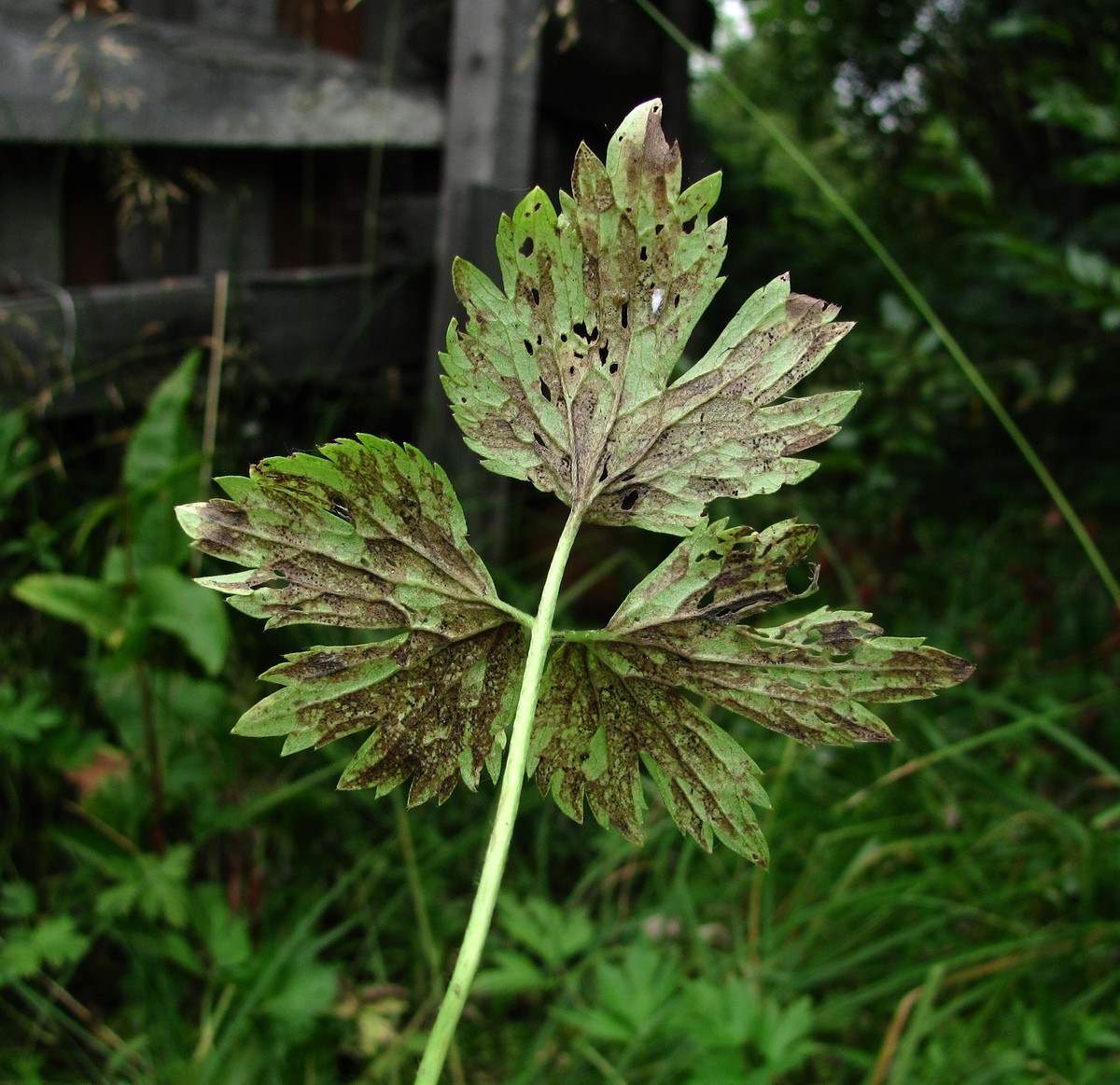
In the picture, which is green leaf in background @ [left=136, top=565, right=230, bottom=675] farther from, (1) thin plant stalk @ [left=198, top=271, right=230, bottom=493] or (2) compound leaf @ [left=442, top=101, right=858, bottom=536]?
(2) compound leaf @ [left=442, top=101, right=858, bottom=536]

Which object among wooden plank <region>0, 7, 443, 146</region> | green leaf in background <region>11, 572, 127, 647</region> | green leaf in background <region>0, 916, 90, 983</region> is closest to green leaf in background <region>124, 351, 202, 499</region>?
green leaf in background <region>11, 572, 127, 647</region>

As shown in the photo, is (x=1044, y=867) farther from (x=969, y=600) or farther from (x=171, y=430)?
(x=171, y=430)

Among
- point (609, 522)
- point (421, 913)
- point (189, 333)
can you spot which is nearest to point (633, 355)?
point (609, 522)

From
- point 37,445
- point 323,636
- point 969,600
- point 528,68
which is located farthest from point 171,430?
point 969,600

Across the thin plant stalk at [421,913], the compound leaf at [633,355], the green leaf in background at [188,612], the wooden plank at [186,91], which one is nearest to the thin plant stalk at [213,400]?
the green leaf in background at [188,612]

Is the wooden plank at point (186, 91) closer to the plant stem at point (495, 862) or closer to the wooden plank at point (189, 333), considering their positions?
the wooden plank at point (189, 333)

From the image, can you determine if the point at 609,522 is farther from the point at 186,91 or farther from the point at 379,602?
the point at 186,91
